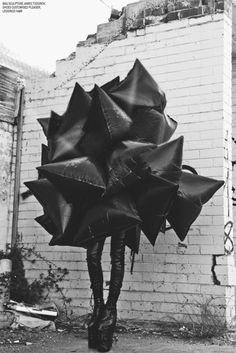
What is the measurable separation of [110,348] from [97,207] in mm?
1161

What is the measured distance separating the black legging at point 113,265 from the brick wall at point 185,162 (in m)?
1.07

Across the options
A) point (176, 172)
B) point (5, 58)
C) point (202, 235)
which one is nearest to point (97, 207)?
point (176, 172)

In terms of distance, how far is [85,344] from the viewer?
13.9 ft

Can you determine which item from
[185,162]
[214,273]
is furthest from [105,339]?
[185,162]

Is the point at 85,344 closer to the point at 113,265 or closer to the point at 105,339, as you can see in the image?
the point at 105,339

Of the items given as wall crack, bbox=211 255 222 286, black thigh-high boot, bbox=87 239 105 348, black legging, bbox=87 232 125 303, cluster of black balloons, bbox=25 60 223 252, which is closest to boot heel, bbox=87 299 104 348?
black thigh-high boot, bbox=87 239 105 348

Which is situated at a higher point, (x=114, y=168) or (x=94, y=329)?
(x=114, y=168)

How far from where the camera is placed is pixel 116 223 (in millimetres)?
3756

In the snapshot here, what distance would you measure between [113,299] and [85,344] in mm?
565

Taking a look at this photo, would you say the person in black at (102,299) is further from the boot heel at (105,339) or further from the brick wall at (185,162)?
the brick wall at (185,162)

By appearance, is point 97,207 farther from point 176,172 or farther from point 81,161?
point 176,172

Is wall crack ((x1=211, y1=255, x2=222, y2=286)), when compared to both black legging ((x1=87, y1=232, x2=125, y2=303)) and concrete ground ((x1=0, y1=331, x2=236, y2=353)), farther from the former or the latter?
black legging ((x1=87, y1=232, x2=125, y2=303))

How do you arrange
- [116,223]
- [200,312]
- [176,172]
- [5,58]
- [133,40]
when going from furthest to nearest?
[5,58] < [133,40] < [200,312] < [176,172] < [116,223]

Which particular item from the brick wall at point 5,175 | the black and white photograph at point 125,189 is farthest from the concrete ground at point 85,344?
the brick wall at point 5,175
